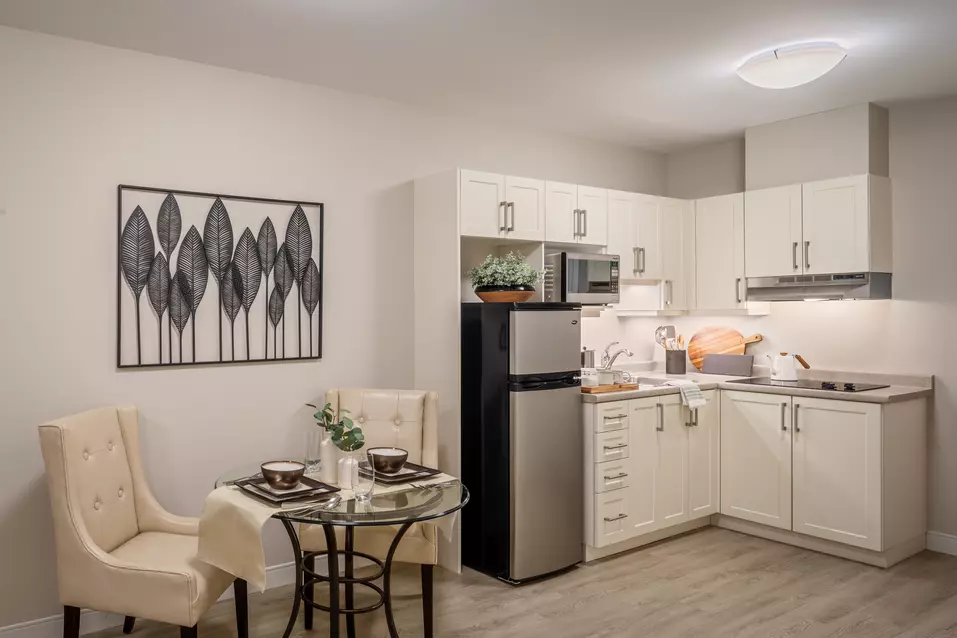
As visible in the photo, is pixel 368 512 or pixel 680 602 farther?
pixel 680 602

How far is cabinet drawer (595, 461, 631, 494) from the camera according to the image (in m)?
4.09

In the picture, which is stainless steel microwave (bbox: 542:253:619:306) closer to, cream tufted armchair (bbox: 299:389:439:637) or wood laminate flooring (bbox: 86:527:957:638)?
cream tufted armchair (bbox: 299:389:439:637)

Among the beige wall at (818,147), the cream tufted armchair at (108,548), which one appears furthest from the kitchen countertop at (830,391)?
the cream tufted armchair at (108,548)

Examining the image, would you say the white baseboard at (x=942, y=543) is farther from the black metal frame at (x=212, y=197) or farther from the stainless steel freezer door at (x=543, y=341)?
the black metal frame at (x=212, y=197)

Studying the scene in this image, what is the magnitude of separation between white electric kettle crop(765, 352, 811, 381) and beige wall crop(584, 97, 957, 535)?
0.26 metres

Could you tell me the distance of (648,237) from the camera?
16.2ft

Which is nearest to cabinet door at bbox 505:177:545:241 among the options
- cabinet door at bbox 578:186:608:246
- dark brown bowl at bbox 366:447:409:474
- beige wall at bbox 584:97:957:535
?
cabinet door at bbox 578:186:608:246

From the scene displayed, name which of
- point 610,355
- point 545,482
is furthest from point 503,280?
point 610,355

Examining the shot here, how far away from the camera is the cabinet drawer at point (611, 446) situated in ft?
13.4

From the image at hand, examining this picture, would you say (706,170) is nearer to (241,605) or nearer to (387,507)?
(387,507)

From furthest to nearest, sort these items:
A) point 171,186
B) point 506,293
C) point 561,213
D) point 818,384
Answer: point 818,384 < point 561,213 < point 506,293 < point 171,186

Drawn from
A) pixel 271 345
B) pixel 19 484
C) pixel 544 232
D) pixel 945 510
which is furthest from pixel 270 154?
pixel 945 510

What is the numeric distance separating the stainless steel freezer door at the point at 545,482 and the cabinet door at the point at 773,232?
166cm

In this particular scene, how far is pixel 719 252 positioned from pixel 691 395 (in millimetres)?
1103
